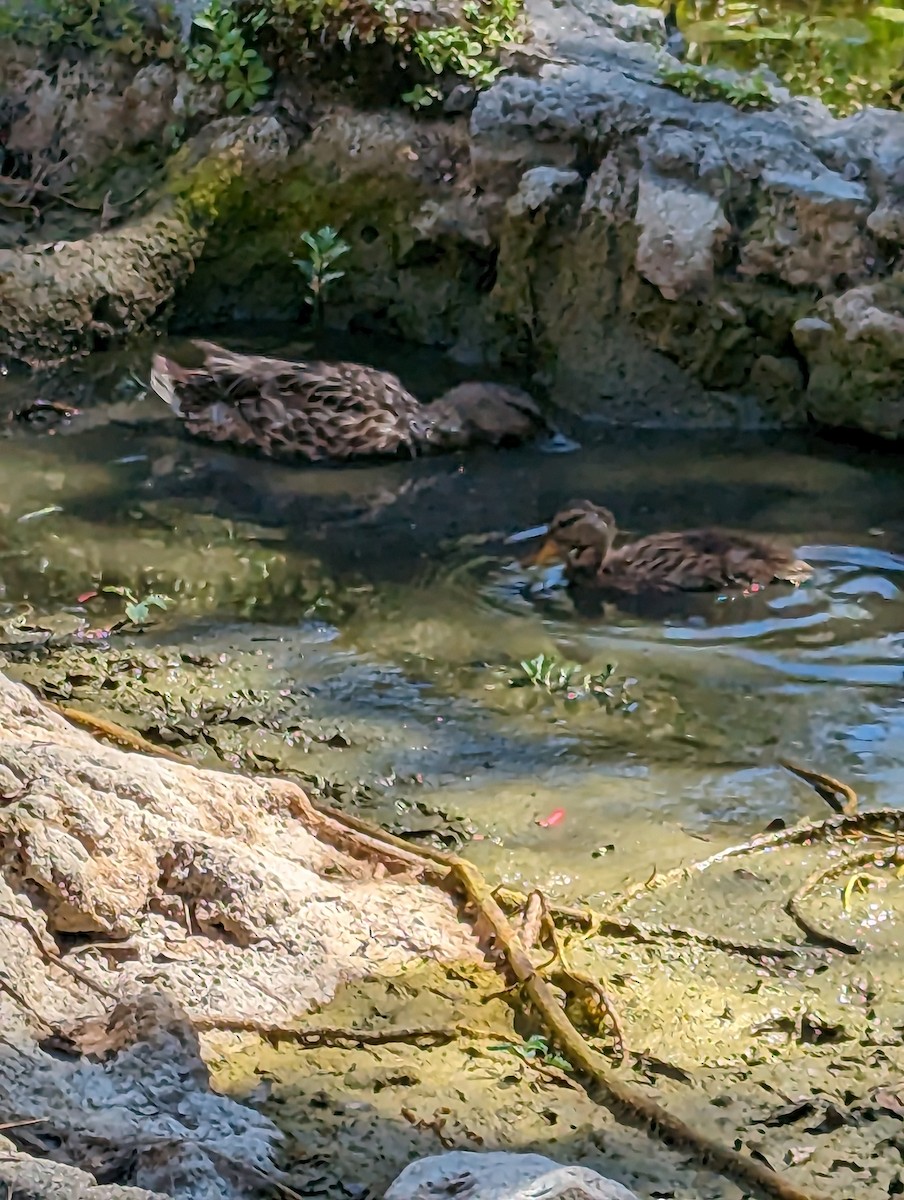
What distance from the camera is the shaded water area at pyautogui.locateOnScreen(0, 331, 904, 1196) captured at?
2984 millimetres

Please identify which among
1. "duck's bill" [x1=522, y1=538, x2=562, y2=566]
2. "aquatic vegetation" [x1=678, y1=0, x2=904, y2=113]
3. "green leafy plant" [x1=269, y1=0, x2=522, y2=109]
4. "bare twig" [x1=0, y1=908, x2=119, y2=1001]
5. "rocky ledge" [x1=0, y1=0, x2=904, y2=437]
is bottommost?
"duck's bill" [x1=522, y1=538, x2=562, y2=566]

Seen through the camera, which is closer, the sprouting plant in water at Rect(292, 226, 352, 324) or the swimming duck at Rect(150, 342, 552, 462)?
the swimming duck at Rect(150, 342, 552, 462)

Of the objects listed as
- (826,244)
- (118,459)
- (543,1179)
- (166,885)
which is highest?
(826,244)

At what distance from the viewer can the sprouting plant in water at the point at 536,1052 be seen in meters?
2.86

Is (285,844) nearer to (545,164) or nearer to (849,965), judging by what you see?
(849,965)

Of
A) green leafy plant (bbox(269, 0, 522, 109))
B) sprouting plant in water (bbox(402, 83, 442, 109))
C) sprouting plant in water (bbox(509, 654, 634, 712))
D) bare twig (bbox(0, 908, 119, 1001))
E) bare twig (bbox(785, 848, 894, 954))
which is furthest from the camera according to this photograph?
sprouting plant in water (bbox(402, 83, 442, 109))

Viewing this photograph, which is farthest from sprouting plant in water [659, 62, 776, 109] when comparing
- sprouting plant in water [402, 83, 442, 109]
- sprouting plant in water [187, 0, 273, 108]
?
sprouting plant in water [187, 0, 273, 108]

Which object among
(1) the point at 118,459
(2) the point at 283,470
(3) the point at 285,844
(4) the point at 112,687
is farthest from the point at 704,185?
(3) the point at 285,844

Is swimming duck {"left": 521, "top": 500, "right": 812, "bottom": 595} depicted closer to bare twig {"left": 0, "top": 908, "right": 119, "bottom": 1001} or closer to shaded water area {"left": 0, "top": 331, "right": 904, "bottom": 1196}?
shaded water area {"left": 0, "top": 331, "right": 904, "bottom": 1196}

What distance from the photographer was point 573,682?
507cm

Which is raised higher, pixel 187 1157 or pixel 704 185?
pixel 704 185

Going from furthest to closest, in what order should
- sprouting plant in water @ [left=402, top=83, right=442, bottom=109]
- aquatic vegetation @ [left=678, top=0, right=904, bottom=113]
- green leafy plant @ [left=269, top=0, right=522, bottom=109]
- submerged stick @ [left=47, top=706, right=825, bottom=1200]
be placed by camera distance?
sprouting plant in water @ [left=402, top=83, right=442, bottom=109] → green leafy plant @ [left=269, top=0, right=522, bottom=109] → aquatic vegetation @ [left=678, top=0, right=904, bottom=113] → submerged stick @ [left=47, top=706, right=825, bottom=1200]

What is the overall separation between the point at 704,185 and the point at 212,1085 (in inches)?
274

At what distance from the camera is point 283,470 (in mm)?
7562
